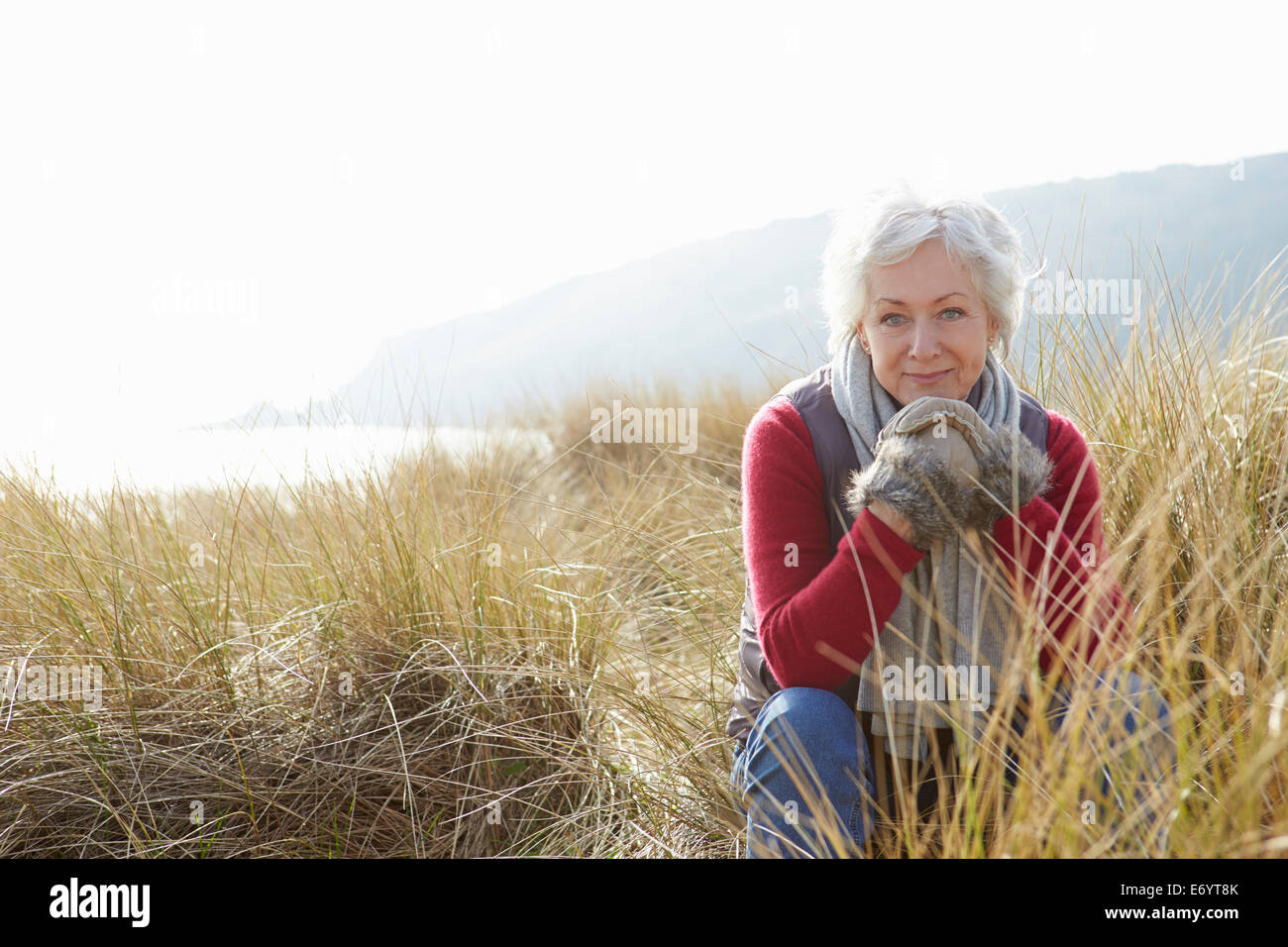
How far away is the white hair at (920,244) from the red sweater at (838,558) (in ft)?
0.94

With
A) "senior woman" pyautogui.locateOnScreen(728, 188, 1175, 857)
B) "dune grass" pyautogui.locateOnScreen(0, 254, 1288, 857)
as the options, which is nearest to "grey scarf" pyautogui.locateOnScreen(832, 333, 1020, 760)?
"senior woman" pyautogui.locateOnScreen(728, 188, 1175, 857)

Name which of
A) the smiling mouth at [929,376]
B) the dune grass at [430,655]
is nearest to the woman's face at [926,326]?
the smiling mouth at [929,376]

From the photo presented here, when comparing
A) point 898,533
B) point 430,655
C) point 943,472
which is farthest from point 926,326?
point 430,655

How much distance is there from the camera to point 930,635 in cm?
183

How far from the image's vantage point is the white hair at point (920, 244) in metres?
1.85

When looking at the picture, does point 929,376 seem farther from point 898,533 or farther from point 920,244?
point 898,533

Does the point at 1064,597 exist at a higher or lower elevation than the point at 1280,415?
lower

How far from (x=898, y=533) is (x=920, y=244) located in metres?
0.61

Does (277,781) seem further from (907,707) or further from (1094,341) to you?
(1094,341)

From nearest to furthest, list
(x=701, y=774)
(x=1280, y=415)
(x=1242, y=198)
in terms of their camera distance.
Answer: (x=701, y=774)
(x=1280, y=415)
(x=1242, y=198)

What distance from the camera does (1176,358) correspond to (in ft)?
9.17

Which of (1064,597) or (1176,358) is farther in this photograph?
(1176,358)
